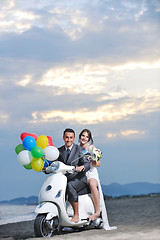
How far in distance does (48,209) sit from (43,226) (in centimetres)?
26

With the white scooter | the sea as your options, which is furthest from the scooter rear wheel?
the sea

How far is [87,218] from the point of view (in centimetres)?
611

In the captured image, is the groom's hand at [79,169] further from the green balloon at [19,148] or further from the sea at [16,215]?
the sea at [16,215]

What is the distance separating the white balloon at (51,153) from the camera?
230 inches

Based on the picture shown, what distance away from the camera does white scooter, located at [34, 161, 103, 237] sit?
219 inches

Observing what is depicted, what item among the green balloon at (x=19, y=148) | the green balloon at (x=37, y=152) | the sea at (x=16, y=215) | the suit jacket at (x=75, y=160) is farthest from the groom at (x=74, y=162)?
the sea at (x=16, y=215)

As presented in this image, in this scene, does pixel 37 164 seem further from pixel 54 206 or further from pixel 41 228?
pixel 41 228

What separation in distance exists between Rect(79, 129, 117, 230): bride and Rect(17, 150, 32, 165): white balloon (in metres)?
0.91

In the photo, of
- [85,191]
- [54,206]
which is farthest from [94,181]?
[54,206]

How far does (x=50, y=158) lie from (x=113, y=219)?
10.4ft

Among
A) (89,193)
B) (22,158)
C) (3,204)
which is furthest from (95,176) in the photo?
(3,204)

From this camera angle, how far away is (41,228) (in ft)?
18.2

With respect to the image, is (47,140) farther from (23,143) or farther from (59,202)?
(59,202)

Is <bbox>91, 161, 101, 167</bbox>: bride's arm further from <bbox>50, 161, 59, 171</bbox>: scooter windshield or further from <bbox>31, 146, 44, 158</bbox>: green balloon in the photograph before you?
<bbox>31, 146, 44, 158</bbox>: green balloon
